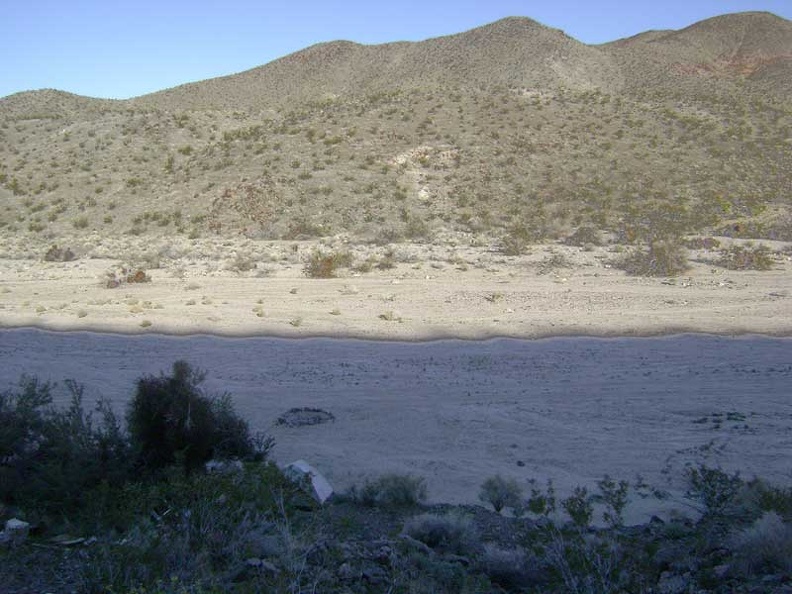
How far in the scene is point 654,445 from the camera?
10523 millimetres

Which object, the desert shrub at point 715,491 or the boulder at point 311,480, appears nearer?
the desert shrub at point 715,491

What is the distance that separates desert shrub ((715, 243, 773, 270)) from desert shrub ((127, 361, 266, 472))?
2101cm

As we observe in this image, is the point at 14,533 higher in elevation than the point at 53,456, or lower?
lower

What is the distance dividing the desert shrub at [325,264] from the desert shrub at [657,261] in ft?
29.9

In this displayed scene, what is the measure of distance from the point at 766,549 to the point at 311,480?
14.5ft

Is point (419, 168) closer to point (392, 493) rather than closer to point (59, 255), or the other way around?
point (59, 255)

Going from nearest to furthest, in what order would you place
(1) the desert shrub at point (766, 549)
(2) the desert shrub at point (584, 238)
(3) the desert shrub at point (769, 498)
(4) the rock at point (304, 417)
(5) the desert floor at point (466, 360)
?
(1) the desert shrub at point (766, 549), (3) the desert shrub at point (769, 498), (5) the desert floor at point (466, 360), (4) the rock at point (304, 417), (2) the desert shrub at point (584, 238)

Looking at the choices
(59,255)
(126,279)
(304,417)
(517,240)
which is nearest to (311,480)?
(304,417)

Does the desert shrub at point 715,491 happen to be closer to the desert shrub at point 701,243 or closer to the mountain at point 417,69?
the desert shrub at point 701,243

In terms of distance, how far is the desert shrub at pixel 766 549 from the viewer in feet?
19.0

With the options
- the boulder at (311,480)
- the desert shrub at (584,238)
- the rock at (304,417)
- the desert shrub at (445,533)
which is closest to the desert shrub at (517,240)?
the desert shrub at (584,238)

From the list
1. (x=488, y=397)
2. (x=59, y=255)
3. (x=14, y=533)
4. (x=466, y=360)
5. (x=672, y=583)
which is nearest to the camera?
(x=672, y=583)

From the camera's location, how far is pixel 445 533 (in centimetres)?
704

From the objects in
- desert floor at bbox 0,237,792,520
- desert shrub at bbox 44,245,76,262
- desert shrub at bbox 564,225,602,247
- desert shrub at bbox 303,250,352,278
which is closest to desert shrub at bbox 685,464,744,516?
desert floor at bbox 0,237,792,520
